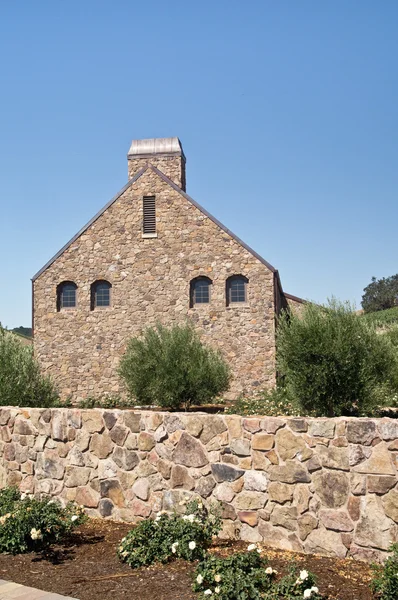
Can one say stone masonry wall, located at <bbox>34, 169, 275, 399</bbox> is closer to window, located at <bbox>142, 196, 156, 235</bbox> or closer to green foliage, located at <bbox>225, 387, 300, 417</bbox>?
window, located at <bbox>142, 196, 156, 235</bbox>

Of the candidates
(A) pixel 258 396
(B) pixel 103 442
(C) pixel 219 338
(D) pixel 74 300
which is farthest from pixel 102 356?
(B) pixel 103 442

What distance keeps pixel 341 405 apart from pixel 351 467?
337 inches

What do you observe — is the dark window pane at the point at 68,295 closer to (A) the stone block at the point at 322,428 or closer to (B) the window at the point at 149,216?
(B) the window at the point at 149,216

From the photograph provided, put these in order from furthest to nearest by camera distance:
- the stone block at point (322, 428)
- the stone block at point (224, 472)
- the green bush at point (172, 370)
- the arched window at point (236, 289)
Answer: the arched window at point (236, 289) < the green bush at point (172, 370) < the stone block at point (224, 472) < the stone block at point (322, 428)

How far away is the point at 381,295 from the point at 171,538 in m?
67.8

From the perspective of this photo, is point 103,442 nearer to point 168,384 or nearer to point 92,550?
point 92,550

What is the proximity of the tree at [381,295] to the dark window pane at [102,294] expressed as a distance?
50976 millimetres

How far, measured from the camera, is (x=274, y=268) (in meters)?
22.0

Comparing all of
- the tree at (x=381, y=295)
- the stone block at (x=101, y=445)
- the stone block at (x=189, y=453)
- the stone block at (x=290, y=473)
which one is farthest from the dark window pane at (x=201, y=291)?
the tree at (x=381, y=295)

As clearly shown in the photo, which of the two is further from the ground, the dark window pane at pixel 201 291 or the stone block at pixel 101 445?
the dark window pane at pixel 201 291

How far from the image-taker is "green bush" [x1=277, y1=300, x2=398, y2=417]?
45.7ft

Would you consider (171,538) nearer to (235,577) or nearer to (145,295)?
(235,577)

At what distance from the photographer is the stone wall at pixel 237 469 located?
5773mm

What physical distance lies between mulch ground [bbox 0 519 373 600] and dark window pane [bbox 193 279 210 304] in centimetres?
1633
